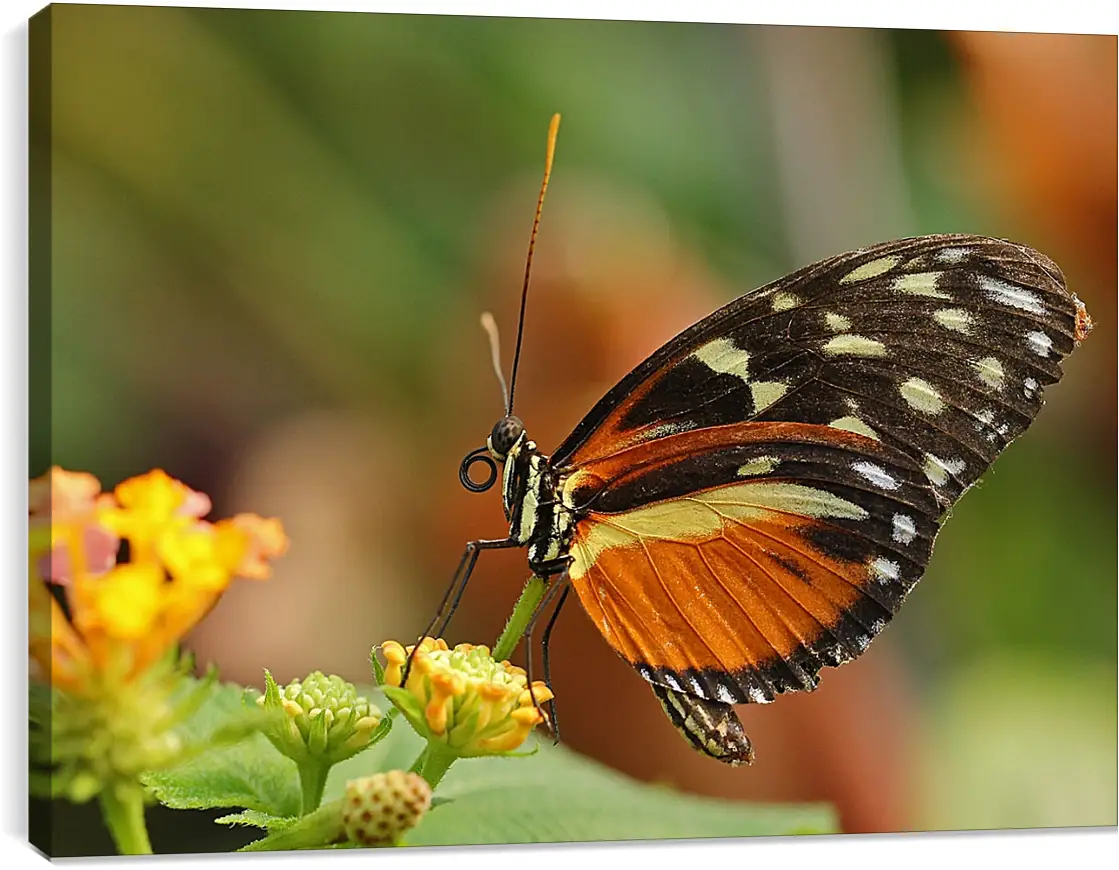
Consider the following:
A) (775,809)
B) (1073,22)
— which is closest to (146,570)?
(775,809)

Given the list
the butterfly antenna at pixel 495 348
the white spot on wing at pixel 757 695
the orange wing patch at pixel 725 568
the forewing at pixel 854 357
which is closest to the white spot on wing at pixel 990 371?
the forewing at pixel 854 357

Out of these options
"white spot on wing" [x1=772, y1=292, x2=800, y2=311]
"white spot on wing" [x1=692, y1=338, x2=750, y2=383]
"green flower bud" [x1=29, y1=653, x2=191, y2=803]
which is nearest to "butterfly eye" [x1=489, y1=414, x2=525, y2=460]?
"white spot on wing" [x1=692, y1=338, x2=750, y2=383]

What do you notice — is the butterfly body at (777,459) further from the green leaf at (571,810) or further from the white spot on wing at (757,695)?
the green leaf at (571,810)

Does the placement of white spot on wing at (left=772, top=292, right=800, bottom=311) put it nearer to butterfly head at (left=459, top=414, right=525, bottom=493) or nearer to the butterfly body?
the butterfly body

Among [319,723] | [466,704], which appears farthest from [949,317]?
[319,723]

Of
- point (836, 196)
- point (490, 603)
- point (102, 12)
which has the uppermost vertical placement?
point (102, 12)

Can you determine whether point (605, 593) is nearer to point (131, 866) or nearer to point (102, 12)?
point (131, 866)
